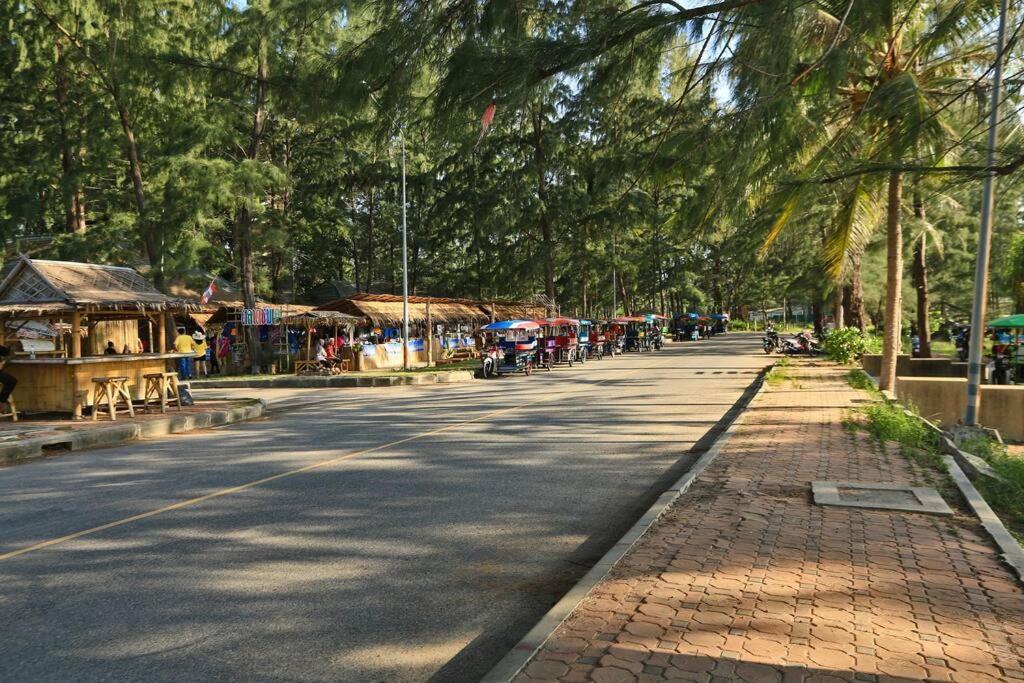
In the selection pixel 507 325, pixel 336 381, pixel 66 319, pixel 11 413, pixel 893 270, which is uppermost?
pixel 893 270

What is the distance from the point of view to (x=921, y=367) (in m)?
21.5

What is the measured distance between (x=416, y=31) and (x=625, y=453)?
19.1 ft

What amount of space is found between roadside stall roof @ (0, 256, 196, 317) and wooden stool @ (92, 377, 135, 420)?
1.46 m

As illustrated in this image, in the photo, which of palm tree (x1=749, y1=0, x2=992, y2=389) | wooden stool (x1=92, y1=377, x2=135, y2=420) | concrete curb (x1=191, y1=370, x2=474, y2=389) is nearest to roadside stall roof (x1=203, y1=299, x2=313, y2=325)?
concrete curb (x1=191, y1=370, x2=474, y2=389)

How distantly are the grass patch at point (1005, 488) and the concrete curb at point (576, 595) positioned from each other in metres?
2.69

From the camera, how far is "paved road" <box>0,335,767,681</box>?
154 inches

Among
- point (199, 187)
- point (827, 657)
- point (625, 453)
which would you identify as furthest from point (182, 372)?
point (827, 657)

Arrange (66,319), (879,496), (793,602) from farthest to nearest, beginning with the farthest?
(66,319) → (879,496) → (793,602)

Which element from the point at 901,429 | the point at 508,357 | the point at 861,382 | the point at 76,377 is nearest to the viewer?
the point at 901,429

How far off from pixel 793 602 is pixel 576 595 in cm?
121

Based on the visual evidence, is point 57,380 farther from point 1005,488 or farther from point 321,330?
point 321,330

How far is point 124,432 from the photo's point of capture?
12508 millimetres

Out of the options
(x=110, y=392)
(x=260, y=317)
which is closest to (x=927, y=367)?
(x=110, y=392)

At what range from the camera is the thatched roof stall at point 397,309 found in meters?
31.5
